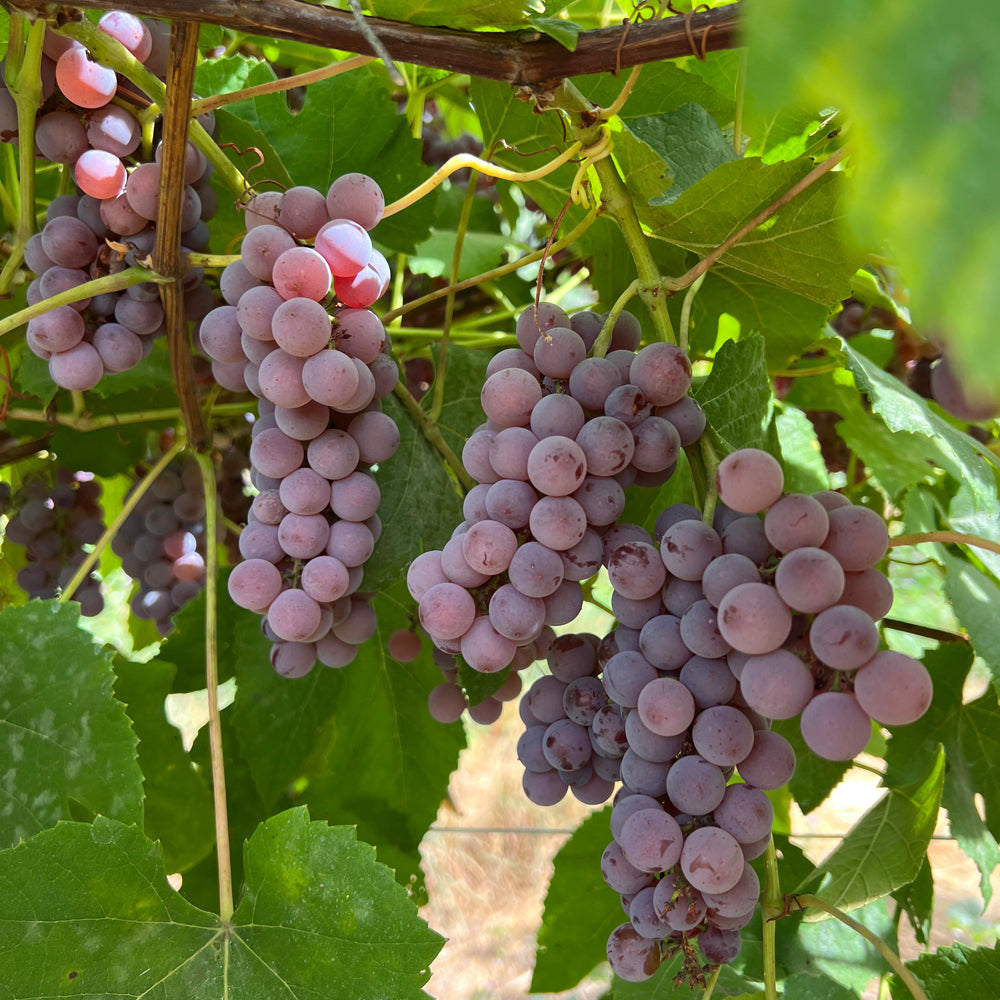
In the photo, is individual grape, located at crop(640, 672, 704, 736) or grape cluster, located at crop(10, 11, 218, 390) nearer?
individual grape, located at crop(640, 672, 704, 736)

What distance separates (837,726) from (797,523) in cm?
8

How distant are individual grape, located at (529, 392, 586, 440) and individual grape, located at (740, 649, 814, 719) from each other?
14 centimetres

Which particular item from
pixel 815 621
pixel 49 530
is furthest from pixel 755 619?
pixel 49 530

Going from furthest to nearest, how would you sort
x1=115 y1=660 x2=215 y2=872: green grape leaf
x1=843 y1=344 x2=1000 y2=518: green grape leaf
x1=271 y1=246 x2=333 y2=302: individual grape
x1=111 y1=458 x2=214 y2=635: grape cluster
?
x1=111 y1=458 x2=214 y2=635: grape cluster → x1=115 y1=660 x2=215 y2=872: green grape leaf → x1=843 y1=344 x2=1000 y2=518: green grape leaf → x1=271 y1=246 x2=333 y2=302: individual grape

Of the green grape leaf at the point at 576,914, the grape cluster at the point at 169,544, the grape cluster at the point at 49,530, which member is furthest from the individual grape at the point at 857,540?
the grape cluster at the point at 49,530

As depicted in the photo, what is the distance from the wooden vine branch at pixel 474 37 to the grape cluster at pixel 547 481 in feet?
0.41

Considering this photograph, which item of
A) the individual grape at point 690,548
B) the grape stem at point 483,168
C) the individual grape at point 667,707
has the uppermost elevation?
the grape stem at point 483,168

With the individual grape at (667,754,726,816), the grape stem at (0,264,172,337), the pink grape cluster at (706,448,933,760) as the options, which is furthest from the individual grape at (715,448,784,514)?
the grape stem at (0,264,172,337)

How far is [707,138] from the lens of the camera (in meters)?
0.54

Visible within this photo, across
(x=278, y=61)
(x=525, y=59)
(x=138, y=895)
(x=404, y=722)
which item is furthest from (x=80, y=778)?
(x=278, y=61)

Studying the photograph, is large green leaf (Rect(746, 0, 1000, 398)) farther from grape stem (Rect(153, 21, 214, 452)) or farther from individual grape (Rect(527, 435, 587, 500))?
grape stem (Rect(153, 21, 214, 452))

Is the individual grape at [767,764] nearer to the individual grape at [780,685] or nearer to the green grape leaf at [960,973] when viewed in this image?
the individual grape at [780,685]

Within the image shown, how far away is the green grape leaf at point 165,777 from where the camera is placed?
72 cm

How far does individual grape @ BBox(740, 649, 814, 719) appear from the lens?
34 centimetres
